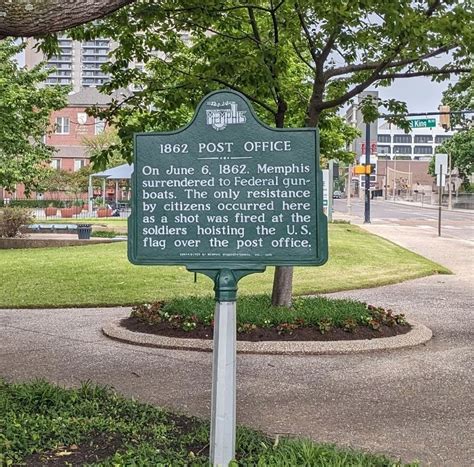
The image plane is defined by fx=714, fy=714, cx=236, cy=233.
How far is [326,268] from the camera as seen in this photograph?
54.0 ft

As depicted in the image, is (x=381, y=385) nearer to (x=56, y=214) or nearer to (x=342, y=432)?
(x=342, y=432)

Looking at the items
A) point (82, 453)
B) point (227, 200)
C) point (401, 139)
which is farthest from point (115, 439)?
point (401, 139)

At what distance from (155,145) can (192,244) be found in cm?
64

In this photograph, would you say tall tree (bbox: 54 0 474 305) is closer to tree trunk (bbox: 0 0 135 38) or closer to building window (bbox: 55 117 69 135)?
tree trunk (bbox: 0 0 135 38)

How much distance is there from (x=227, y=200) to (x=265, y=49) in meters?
4.47

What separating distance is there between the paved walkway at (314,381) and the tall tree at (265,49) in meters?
2.22

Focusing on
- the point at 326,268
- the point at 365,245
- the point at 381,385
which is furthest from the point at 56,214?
the point at 381,385

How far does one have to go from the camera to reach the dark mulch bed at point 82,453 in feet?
13.6

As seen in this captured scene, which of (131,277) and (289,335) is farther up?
(289,335)

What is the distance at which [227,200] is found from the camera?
420 cm

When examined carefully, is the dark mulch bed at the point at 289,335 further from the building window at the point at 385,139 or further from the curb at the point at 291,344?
the building window at the point at 385,139

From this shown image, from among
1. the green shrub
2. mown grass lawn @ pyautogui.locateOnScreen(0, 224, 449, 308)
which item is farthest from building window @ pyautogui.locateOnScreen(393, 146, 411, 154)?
mown grass lawn @ pyautogui.locateOnScreen(0, 224, 449, 308)

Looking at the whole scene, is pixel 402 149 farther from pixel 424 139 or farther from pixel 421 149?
pixel 424 139

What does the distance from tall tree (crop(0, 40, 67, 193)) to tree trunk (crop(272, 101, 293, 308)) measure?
14.8m
